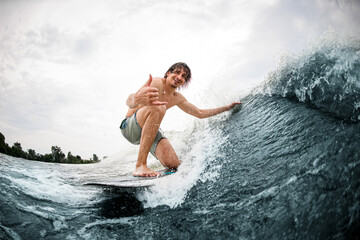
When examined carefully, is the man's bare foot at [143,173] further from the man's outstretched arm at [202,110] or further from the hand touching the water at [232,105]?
the hand touching the water at [232,105]

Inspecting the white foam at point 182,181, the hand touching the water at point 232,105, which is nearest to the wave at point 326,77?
the hand touching the water at point 232,105

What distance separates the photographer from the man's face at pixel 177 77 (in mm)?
3049

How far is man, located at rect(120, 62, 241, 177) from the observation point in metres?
2.69

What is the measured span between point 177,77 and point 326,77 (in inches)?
72.4

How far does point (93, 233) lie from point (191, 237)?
78 centimetres

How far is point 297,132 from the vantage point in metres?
1.95

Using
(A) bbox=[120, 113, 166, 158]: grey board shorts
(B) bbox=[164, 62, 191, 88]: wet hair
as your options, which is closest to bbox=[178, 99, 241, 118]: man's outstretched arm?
(B) bbox=[164, 62, 191, 88]: wet hair

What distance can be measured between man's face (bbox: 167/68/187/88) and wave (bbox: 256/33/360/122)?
1350 millimetres

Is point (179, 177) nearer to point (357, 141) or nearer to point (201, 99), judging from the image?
point (357, 141)

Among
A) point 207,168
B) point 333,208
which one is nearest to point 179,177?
point 207,168

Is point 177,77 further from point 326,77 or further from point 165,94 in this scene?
point 326,77

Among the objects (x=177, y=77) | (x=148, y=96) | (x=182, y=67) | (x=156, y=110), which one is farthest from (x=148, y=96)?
(x=182, y=67)

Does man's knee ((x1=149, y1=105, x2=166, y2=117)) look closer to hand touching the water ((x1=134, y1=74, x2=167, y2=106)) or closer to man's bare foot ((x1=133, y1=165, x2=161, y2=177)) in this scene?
hand touching the water ((x1=134, y1=74, x2=167, y2=106))

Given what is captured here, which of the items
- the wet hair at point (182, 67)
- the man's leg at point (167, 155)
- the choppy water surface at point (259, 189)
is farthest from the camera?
the wet hair at point (182, 67)
